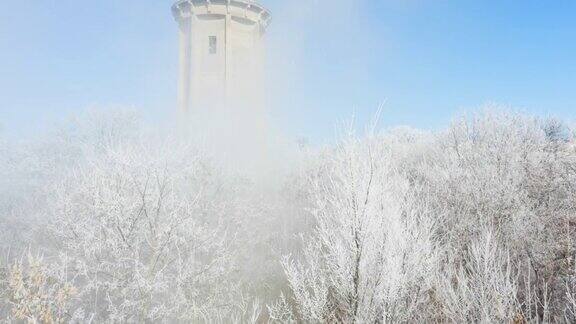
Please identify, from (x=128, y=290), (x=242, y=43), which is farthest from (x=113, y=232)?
(x=242, y=43)

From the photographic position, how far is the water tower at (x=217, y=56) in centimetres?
2411

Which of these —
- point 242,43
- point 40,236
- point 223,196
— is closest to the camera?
point 40,236

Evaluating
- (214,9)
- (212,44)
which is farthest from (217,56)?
(214,9)

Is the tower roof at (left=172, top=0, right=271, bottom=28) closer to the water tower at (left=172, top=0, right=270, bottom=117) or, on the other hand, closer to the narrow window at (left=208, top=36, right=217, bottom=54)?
the water tower at (left=172, top=0, right=270, bottom=117)

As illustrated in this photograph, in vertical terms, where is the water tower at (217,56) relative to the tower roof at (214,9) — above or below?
below

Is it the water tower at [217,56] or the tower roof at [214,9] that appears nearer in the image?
the water tower at [217,56]

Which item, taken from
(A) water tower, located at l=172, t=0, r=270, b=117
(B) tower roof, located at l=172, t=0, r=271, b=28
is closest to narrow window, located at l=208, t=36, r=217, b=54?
(A) water tower, located at l=172, t=0, r=270, b=117

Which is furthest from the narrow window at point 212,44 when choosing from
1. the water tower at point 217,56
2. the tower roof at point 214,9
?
the tower roof at point 214,9

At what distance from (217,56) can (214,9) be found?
A: 3009 mm

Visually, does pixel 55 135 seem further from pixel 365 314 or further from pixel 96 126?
pixel 365 314

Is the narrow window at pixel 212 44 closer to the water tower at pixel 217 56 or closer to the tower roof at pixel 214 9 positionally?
the water tower at pixel 217 56

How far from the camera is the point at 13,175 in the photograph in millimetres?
24172

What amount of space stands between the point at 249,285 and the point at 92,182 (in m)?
5.58

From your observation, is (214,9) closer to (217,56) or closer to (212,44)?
(212,44)
